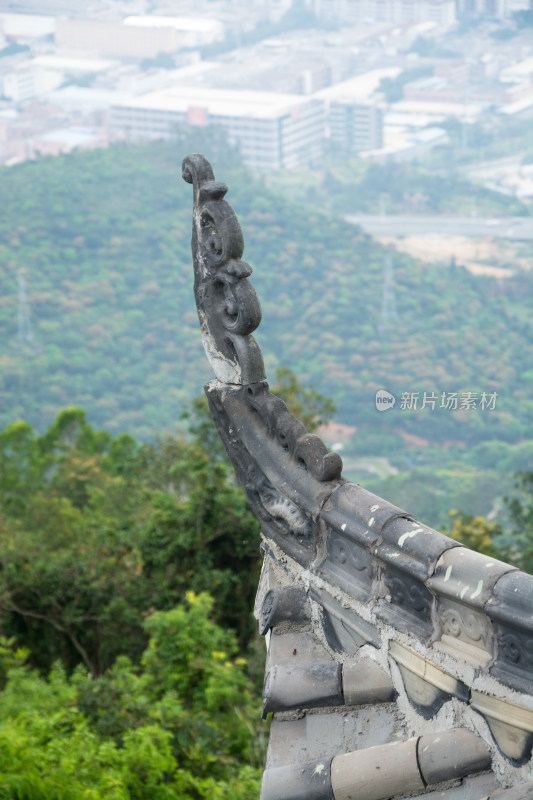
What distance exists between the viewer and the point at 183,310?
52938mm

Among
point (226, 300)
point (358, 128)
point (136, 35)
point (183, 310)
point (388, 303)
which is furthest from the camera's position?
point (136, 35)

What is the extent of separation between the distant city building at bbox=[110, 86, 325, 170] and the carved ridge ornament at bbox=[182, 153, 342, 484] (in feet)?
196

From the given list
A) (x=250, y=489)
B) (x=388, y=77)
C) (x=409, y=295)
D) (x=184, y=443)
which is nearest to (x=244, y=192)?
(x=409, y=295)

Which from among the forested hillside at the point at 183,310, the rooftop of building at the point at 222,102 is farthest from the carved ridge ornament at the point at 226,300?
the rooftop of building at the point at 222,102

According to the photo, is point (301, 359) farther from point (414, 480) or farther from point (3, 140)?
point (3, 140)

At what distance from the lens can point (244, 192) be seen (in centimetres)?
5609

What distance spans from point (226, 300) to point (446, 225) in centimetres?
5662

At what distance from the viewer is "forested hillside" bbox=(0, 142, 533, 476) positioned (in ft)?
155

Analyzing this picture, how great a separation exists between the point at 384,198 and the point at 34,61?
27.0m

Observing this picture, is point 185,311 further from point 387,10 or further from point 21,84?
point 387,10

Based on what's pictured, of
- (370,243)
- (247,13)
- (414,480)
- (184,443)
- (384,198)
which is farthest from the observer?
(247,13)

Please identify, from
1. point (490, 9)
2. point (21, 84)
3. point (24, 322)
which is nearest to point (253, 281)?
point (24, 322)

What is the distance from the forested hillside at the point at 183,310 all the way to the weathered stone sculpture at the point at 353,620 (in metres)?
40.6

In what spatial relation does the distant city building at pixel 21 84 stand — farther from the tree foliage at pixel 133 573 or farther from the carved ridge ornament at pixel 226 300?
the carved ridge ornament at pixel 226 300
